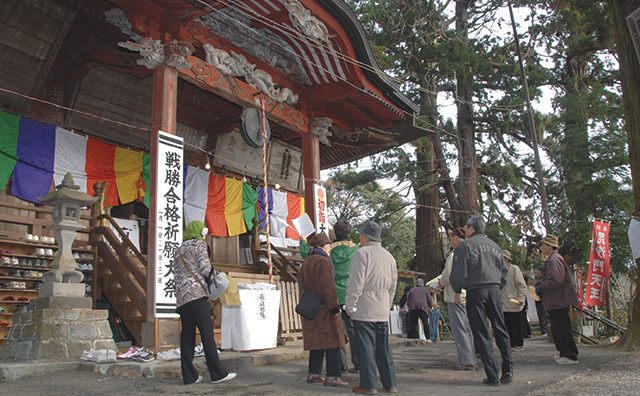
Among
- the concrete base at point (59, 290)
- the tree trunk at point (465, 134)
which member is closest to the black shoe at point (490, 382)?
the concrete base at point (59, 290)

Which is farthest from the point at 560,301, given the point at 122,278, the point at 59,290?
the point at 122,278

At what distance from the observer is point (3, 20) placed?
337 inches

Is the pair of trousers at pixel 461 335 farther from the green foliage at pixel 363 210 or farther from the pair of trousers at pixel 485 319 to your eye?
the green foliage at pixel 363 210

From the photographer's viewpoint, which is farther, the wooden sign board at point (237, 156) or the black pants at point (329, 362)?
the wooden sign board at point (237, 156)

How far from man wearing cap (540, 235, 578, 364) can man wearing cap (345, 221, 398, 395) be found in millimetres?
2756

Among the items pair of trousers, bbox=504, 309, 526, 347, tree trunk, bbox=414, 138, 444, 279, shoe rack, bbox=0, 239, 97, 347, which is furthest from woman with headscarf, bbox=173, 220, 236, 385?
tree trunk, bbox=414, 138, 444, 279

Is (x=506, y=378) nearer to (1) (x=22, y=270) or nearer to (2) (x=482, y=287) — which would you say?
(2) (x=482, y=287)

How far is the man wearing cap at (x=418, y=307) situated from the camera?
11.4m

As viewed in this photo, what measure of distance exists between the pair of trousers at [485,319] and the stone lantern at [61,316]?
4.35 metres

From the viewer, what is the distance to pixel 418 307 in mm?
11430

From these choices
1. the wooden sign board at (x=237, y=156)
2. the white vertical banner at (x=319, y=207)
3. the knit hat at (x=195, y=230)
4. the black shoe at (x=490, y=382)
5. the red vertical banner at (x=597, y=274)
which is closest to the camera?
the black shoe at (x=490, y=382)

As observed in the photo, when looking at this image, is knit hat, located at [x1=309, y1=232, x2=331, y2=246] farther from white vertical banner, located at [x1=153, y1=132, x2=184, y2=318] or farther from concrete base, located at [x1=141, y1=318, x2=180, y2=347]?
concrete base, located at [x1=141, y1=318, x2=180, y2=347]

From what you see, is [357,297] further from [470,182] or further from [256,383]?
[470,182]

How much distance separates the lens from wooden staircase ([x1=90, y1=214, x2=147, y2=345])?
295 inches
